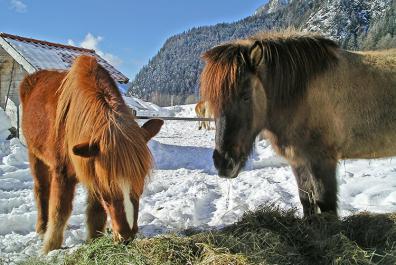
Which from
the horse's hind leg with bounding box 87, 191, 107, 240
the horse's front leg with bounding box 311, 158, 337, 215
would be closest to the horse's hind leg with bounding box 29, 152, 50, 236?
the horse's hind leg with bounding box 87, 191, 107, 240

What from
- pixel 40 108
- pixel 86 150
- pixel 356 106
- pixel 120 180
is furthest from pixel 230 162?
pixel 40 108

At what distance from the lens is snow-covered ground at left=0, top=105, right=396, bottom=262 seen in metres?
4.51

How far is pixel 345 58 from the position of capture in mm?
3816

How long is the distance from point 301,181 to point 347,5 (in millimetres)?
87202

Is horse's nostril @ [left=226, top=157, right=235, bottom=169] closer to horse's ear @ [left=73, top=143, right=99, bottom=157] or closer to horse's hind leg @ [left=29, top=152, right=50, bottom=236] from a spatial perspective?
horse's ear @ [left=73, top=143, right=99, bottom=157]

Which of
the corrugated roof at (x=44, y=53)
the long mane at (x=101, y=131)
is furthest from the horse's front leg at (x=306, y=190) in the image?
the corrugated roof at (x=44, y=53)

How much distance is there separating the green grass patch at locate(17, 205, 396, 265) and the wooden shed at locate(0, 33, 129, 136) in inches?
323

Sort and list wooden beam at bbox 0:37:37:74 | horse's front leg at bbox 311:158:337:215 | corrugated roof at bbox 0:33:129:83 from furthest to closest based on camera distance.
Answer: corrugated roof at bbox 0:33:129:83 < wooden beam at bbox 0:37:37:74 < horse's front leg at bbox 311:158:337:215

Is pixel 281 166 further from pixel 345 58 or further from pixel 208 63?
pixel 208 63

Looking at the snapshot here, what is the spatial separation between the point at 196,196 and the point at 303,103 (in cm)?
289

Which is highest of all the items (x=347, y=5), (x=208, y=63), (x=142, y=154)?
(x=347, y=5)

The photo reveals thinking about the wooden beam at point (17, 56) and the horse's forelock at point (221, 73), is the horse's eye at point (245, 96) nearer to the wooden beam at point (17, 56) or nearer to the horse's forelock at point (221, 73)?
the horse's forelock at point (221, 73)

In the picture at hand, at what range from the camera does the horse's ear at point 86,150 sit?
8.54 ft

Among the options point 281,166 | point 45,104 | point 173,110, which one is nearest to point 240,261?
point 45,104
